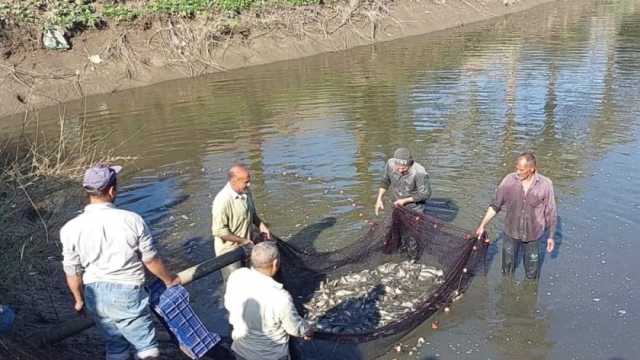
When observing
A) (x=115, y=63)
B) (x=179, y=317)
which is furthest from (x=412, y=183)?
(x=115, y=63)

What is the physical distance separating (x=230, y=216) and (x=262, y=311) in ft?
7.75

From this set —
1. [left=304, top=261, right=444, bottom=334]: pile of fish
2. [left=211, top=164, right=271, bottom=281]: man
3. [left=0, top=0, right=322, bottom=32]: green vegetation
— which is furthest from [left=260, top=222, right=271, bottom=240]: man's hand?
[left=0, top=0, right=322, bottom=32]: green vegetation

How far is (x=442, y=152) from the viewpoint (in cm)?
1360

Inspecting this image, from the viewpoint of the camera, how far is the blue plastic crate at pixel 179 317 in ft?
16.8

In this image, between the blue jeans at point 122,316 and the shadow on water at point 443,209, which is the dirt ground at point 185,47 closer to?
the shadow on water at point 443,209

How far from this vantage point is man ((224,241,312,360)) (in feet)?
15.2

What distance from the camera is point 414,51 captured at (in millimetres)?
27625

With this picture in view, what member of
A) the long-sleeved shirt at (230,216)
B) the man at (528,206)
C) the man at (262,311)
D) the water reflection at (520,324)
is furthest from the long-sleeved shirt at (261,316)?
the man at (528,206)

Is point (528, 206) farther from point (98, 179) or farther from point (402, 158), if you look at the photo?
point (98, 179)

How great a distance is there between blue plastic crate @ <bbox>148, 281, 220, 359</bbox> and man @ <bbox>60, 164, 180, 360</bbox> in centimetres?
9

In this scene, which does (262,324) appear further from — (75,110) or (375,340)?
(75,110)

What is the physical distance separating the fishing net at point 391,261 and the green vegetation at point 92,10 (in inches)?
729

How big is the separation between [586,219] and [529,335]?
12.1ft

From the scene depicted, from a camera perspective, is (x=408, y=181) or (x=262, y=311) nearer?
(x=262, y=311)
